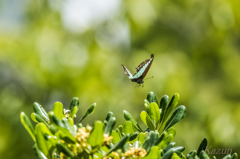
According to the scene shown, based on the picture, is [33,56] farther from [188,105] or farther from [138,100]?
[188,105]

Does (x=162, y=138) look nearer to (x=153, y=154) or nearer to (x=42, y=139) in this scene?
(x=153, y=154)

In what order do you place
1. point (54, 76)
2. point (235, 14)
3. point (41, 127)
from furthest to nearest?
1. point (235, 14)
2. point (54, 76)
3. point (41, 127)

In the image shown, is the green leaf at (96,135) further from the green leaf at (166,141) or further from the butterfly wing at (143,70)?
A: the butterfly wing at (143,70)

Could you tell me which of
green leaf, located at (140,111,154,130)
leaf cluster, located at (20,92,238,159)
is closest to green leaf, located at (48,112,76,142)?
leaf cluster, located at (20,92,238,159)

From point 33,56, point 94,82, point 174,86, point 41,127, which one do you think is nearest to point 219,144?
point 174,86

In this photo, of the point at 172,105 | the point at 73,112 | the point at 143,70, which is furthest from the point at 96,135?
the point at 143,70

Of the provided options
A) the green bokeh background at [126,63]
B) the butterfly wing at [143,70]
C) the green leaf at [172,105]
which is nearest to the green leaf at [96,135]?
the green leaf at [172,105]

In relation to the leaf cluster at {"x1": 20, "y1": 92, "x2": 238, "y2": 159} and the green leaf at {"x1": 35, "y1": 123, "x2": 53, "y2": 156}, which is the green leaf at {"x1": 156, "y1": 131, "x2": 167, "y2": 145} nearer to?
the leaf cluster at {"x1": 20, "y1": 92, "x2": 238, "y2": 159}
